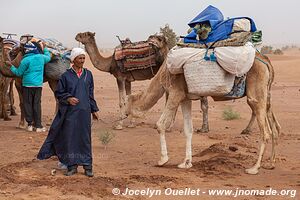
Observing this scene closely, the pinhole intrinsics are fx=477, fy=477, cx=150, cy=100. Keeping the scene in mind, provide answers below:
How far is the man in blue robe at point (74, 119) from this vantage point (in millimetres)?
6762

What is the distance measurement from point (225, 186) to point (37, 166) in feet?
9.77

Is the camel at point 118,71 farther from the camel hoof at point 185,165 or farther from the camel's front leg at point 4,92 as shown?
the camel hoof at point 185,165

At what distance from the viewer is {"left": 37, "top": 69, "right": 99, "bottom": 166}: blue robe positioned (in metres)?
6.77

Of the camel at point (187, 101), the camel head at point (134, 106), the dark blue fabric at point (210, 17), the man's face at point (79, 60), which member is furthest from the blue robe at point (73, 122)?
the dark blue fabric at point (210, 17)

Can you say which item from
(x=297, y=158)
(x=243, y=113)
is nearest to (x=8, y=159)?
(x=297, y=158)

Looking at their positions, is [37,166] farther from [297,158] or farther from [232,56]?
[297,158]

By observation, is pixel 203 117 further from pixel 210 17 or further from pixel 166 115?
pixel 210 17

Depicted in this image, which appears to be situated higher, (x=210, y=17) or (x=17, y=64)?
(x=210, y=17)

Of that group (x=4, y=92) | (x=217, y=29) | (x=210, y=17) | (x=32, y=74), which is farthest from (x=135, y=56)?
(x=217, y=29)

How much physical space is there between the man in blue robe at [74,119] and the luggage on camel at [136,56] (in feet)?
14.5

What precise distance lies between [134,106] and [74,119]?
1.29m

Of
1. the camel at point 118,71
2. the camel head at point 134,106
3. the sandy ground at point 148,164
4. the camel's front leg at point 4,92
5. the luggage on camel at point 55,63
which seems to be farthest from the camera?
the camel's front leg at point 4,92

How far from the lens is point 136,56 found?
11383 millimetres

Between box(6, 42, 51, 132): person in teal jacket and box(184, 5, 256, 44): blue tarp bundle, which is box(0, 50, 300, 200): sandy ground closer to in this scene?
box(6, 42, 51, 132): person in teal jacket
